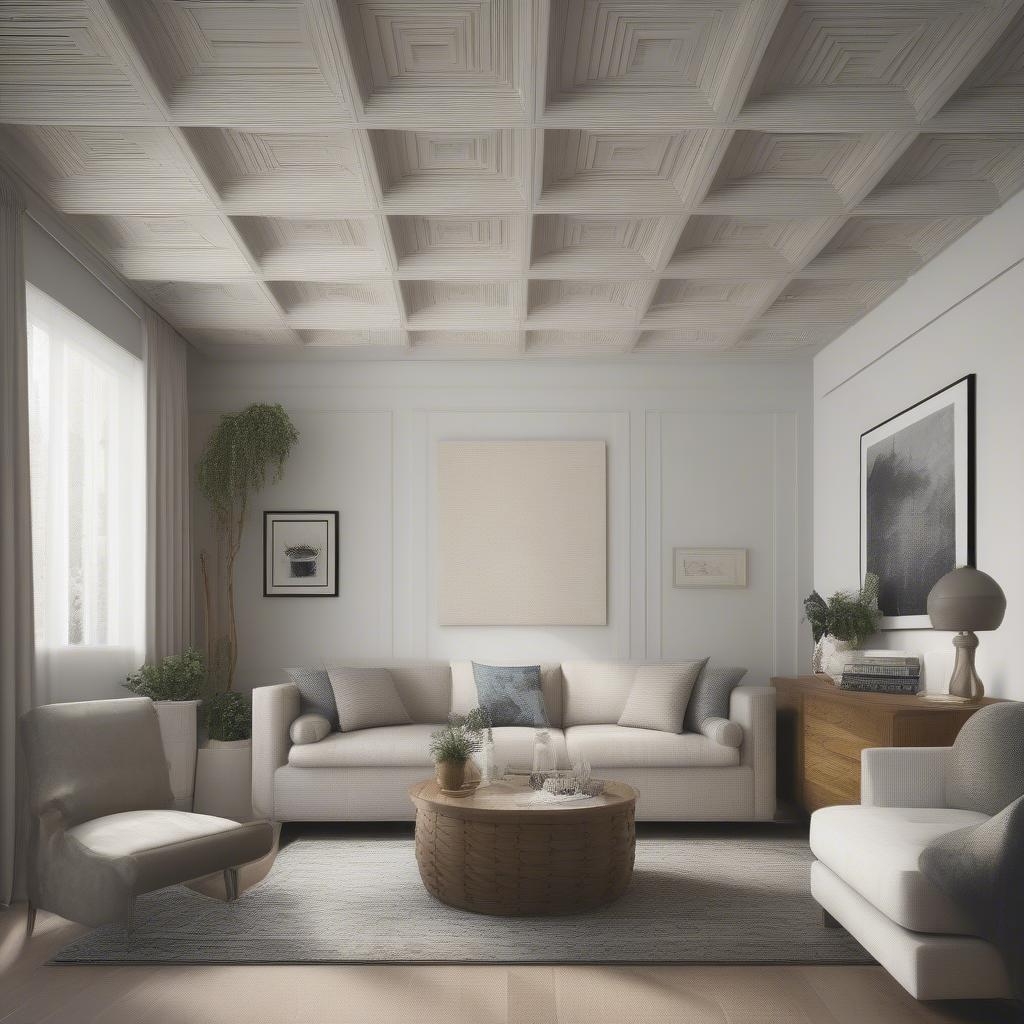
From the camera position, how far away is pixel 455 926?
12.2 feet

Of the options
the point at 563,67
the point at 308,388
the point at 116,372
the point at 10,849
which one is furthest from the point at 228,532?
the point at 563,67

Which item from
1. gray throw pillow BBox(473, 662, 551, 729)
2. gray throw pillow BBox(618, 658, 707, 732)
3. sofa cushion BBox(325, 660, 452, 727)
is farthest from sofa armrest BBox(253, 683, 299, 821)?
gray throw pillow BBox(618, 658, 707, 732)

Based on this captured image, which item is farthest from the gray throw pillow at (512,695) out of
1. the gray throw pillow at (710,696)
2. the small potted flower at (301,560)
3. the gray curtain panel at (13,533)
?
the gray curtain panel at (13,533)

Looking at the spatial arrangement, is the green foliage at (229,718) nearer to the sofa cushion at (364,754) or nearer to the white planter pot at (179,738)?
the white planter pot at (179,738)

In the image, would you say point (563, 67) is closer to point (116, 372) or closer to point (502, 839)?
point (502, 839)

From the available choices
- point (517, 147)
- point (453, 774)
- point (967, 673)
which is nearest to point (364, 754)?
point (453, 774)

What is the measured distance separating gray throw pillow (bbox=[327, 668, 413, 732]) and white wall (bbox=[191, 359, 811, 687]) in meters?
0.77

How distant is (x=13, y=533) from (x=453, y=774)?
1993mm

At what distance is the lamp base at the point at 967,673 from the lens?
412 centimetres

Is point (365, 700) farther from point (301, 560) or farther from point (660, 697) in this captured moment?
point (660, 697)

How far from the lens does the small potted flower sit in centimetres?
662

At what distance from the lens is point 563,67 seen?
10.6 feet

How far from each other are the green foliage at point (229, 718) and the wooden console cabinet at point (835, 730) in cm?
306

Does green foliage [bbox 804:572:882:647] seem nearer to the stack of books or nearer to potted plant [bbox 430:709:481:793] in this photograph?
the stack of books
